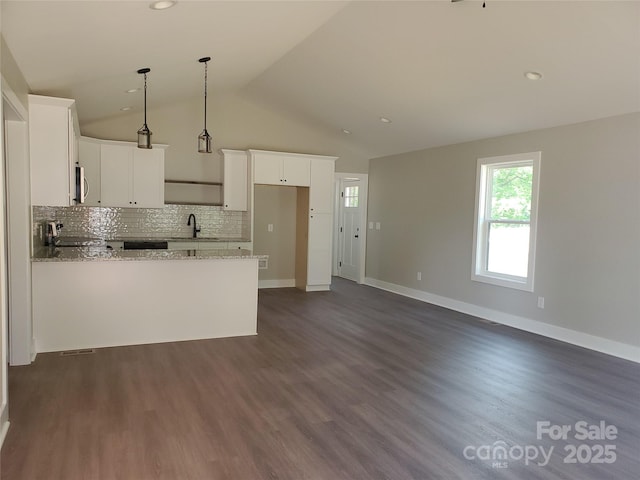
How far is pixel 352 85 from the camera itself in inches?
212

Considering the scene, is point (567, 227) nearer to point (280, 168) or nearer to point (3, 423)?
point (280, 168)

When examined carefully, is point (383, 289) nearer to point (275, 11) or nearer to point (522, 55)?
point (522, 55)

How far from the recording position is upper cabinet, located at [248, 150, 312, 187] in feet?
22.7

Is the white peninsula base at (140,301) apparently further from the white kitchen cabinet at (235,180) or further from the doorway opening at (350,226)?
the doorway opening at (350,226)

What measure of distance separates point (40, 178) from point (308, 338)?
296 cm

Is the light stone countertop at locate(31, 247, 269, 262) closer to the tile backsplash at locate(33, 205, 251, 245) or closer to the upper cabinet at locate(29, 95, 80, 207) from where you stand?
the upper cabinet at locate(29, 95, 80, 207)

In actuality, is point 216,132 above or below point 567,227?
above

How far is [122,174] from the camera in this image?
6.15 meters

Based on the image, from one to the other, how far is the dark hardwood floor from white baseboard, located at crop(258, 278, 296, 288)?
3.00 metres

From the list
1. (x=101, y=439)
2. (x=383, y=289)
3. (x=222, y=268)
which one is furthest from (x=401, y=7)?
(x=383, y=289)

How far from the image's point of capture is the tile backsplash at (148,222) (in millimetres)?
6199

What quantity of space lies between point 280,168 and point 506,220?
3.52 m

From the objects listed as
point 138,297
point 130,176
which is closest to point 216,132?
point 130,176

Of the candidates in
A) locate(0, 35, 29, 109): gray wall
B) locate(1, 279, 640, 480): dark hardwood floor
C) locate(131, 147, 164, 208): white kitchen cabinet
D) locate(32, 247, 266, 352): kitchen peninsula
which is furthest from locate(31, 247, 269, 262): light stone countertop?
locate(131, 147, 164, 208): white kitchen cabinet
